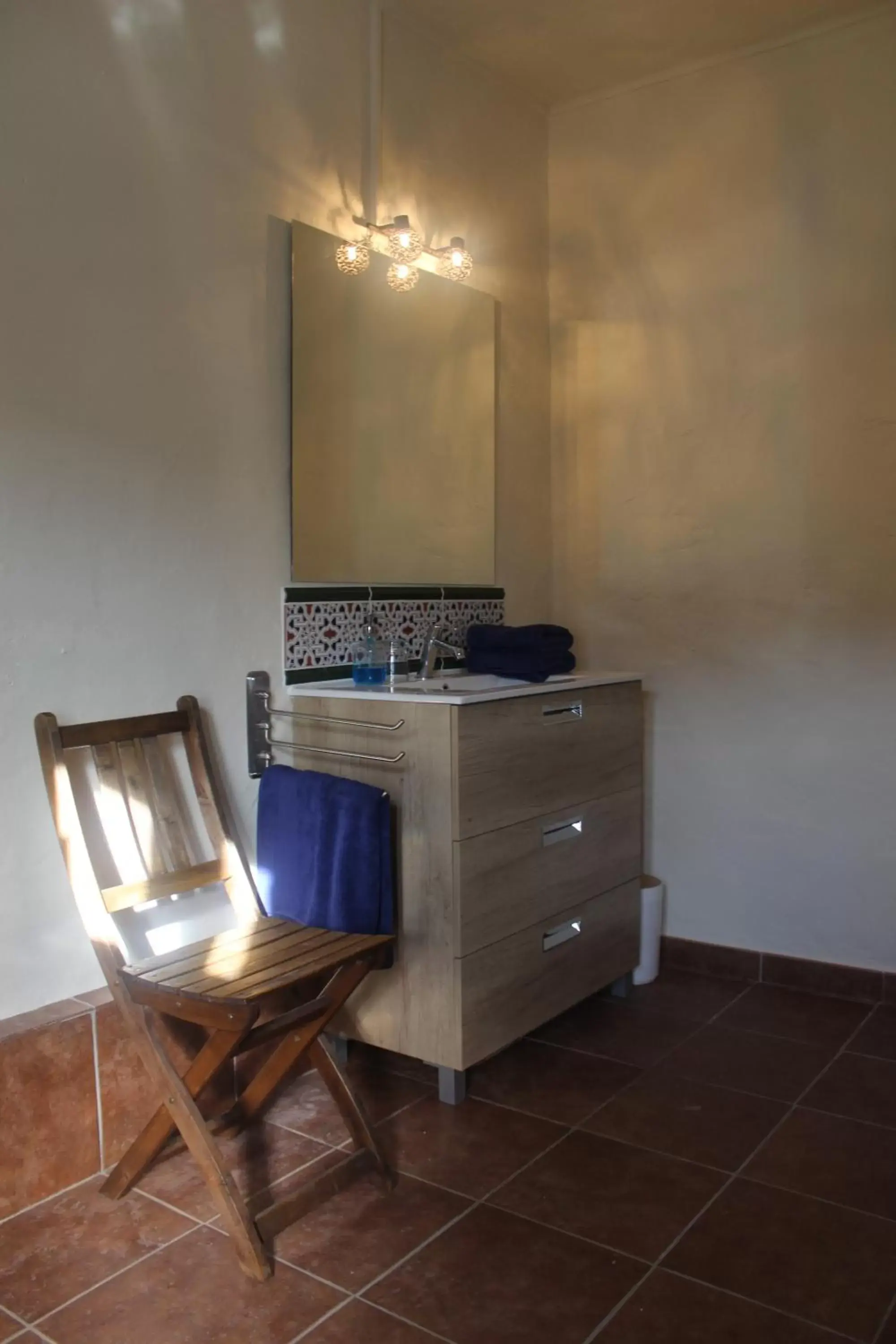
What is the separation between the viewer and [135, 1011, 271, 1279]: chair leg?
1810 mm

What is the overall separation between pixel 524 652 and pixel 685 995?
1.10m

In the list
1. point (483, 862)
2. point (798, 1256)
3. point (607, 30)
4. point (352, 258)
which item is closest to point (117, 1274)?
point (483, 862)

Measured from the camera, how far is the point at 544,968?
8.50ft

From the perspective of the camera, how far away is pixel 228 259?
241cm

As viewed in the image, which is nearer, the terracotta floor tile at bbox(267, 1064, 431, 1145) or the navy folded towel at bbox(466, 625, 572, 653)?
the terracotta floor tile at bbox(267, 1064, 431, 1145)

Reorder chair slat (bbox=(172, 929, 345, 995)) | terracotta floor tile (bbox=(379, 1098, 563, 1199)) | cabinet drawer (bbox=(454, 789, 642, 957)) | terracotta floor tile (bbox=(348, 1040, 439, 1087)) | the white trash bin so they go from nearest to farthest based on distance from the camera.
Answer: chair slat (bbox=(172, 929, 345, 995)), terracotta floor tile (bbox=(379, 1098, 563, 1199)), cabinet drawer (bbox=(454, 789, 642, 957)), terracotta floor tile (bbox=(348, 1040, 439, 1087)), the white trash bin

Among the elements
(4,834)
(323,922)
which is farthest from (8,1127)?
(323,922)

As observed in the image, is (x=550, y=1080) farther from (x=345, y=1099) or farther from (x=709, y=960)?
(x=709, y=960)

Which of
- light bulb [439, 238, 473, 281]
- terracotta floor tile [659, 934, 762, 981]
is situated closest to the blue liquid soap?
light bulb [439, 238, 473, 281]

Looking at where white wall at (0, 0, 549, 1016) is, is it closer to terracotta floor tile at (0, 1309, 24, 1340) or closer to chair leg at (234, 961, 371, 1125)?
chair leg at (234, 961, 371, 1125)

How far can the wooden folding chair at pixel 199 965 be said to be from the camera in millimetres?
1848

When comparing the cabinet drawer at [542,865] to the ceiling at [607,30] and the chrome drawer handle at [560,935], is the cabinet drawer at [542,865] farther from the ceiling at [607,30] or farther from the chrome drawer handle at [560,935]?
the ceiling at [607,30]

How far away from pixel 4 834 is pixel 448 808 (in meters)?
0.85

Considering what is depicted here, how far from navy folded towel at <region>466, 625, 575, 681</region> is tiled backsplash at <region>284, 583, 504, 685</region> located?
0.20 meters
